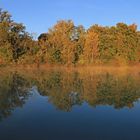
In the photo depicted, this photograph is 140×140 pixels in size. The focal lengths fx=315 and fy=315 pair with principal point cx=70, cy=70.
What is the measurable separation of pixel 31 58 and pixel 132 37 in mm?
19212

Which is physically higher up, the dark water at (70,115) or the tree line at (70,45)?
the tree line at (70,45)

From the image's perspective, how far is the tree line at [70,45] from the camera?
48.2 m

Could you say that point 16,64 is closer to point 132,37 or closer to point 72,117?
point 132,37

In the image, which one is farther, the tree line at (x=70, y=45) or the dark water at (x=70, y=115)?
the tree line at (x=70, y=45)

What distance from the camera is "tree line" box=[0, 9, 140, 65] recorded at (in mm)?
48250

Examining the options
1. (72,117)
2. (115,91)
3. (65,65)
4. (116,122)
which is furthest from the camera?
(65,65)

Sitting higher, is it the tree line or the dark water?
the tree line

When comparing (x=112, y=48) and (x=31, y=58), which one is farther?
(x=112, y=48)

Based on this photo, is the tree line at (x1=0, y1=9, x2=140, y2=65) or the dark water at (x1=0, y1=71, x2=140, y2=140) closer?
the dark water at (x1=0, y1=71, x2=140, y2=140)

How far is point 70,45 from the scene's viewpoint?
5075 centimetres

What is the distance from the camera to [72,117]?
1007 centimetres

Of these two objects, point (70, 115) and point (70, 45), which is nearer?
point (70, 115)

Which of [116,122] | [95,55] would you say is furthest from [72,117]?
[95,55]

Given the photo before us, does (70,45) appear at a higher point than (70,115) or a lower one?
higher
